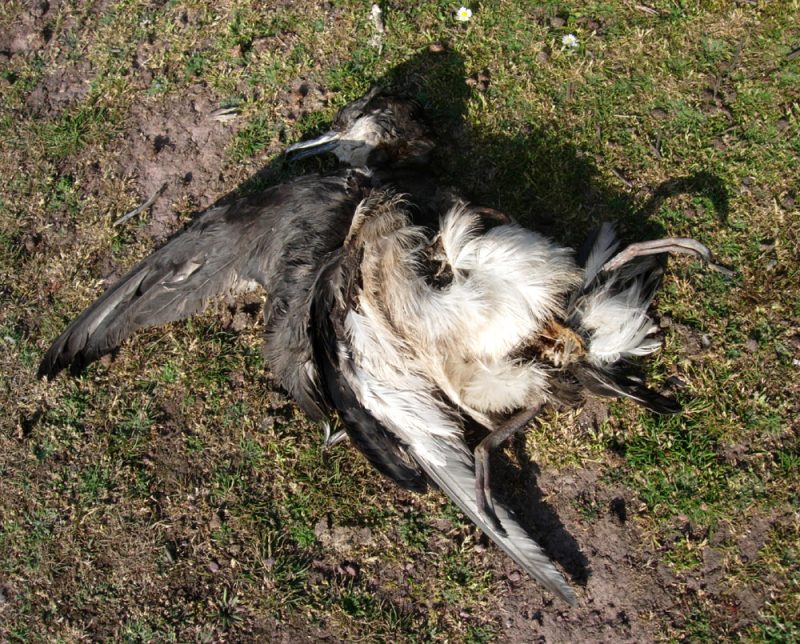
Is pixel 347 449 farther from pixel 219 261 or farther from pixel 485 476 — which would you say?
pixel 219 261

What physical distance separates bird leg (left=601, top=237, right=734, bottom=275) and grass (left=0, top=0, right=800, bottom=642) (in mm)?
423

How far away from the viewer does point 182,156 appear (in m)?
3.84

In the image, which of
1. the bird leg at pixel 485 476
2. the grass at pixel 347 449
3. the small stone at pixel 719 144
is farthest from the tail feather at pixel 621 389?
the small stone at pixel 719 144

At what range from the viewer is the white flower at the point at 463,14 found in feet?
11.9

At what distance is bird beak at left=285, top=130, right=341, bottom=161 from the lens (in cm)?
342

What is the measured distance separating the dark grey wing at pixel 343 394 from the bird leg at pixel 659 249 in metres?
1.18

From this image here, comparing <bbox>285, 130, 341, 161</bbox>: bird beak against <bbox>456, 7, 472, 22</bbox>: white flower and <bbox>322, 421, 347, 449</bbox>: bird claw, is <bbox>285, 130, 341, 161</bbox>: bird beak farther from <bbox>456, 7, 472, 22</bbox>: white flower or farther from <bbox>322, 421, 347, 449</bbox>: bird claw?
<bbox>322, 421, 347, 449</bbox>: bird claw

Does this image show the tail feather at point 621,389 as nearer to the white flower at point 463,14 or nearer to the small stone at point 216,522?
the small stone at point 216,522

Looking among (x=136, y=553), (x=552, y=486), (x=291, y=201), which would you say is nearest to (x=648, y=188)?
(x=552, y=486)

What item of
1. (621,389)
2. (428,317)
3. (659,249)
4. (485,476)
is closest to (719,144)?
(659,249)

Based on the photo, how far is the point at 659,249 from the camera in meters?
2.79

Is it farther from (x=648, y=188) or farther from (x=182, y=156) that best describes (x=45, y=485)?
(x=648, y=188)

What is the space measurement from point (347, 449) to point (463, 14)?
8.07 ft

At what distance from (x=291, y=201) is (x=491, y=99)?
1.29 meters
